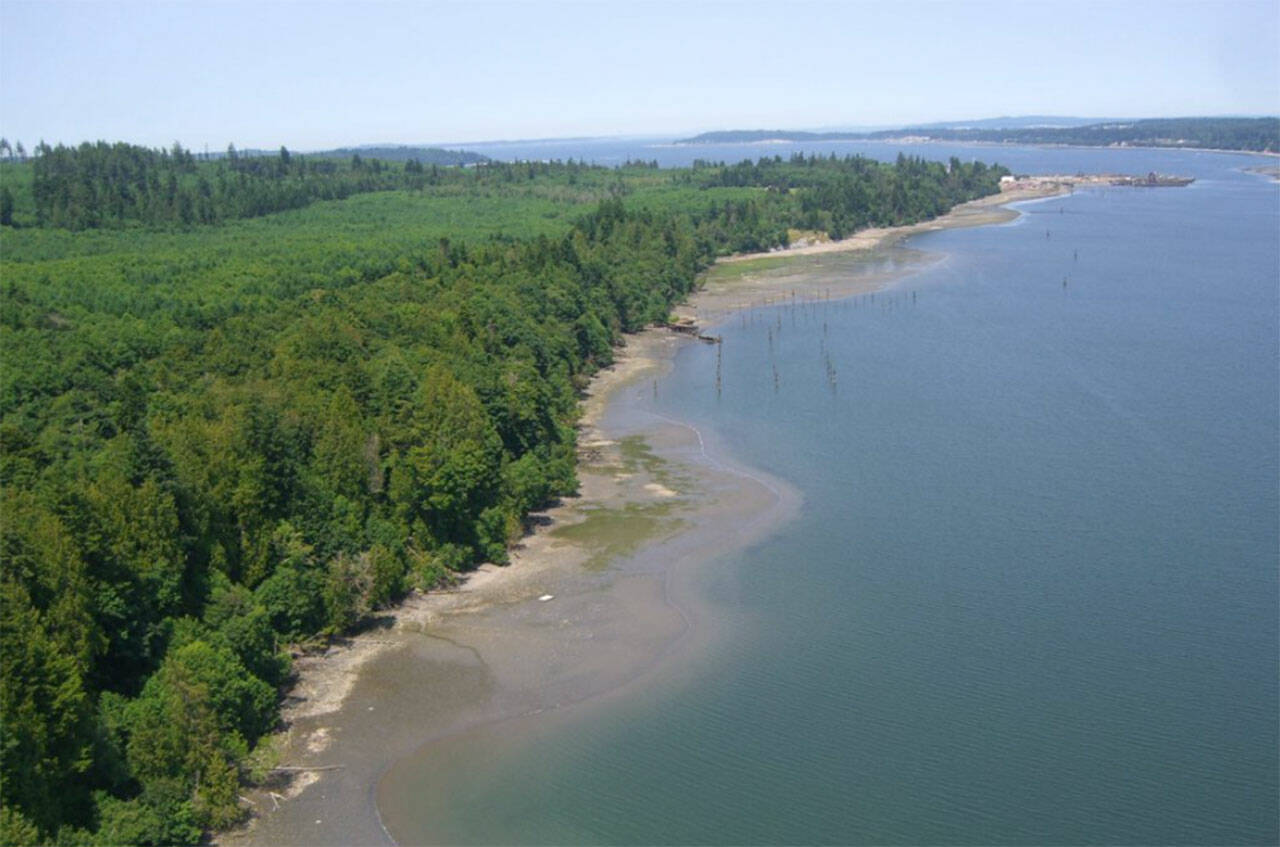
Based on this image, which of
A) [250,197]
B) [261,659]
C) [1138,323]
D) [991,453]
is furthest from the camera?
[250,197]

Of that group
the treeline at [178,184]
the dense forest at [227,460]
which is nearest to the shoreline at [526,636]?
the dense forest at [227,460]

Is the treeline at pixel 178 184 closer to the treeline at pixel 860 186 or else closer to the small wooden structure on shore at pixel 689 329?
the small wooden structure on shore at pixel 689 329

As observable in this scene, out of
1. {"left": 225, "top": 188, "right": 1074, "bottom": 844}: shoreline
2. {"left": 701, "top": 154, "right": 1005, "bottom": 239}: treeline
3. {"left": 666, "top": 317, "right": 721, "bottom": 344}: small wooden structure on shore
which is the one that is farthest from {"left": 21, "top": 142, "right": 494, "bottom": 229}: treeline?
{"left": 225, "top": 188, "right": 1074, "bottom": 844}: shoreline

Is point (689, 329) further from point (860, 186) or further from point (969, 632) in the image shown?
point (860, 186)

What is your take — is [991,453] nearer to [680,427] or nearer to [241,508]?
[680,427]

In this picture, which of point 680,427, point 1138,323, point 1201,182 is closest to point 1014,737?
point 680,427

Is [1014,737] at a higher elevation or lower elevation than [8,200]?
lower

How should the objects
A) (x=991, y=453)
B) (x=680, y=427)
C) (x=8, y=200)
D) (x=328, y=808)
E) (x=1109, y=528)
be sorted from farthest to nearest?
(x=8, y=200) → (x=680, y=427) → (x=991, y=453) → (x=1109, y=528) → (x=328, y=808)
